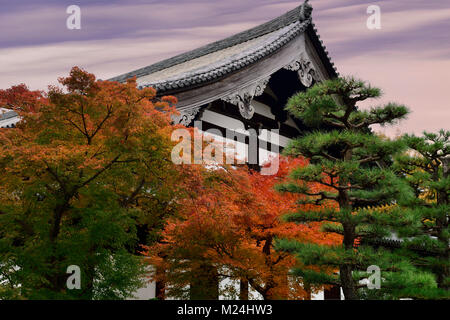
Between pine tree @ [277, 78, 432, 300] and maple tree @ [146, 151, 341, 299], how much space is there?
47.6 inches

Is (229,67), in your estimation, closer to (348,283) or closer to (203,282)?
(203,282)

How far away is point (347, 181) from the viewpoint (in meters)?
8.30

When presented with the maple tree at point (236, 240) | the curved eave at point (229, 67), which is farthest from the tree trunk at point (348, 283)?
the curved eave at point (229, 67)

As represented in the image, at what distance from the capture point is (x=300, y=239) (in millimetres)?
10219

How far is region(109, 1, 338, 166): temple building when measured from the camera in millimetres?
11625

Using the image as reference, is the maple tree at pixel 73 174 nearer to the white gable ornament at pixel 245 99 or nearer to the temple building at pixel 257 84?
the temple building at pixel 257 84

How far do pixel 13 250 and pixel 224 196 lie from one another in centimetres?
358

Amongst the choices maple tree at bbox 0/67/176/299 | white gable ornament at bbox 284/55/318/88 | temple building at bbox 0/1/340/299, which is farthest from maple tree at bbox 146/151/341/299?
white gable ornament at bbox 284/55/318/88

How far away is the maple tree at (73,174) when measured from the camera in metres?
7.30

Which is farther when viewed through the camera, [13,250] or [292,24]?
[292,24]

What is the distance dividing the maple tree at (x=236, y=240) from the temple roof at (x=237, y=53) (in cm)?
272

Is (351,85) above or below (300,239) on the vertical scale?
above
